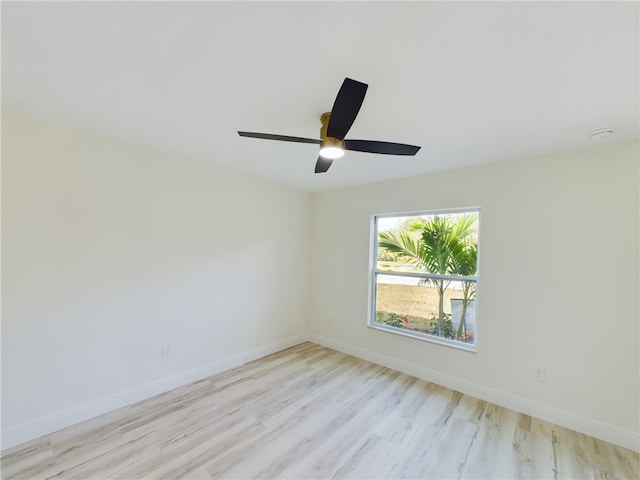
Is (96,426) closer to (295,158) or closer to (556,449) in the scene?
(295,158)

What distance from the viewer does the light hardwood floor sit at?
1798mm

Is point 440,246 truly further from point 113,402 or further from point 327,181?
point 113,402

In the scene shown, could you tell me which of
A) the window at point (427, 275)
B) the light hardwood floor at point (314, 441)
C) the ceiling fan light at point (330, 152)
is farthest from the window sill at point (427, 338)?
the ceiling fan light at point (330, 152)

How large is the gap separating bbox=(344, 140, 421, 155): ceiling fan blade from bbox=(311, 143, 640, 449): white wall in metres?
1.43

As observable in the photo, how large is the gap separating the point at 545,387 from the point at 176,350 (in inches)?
136

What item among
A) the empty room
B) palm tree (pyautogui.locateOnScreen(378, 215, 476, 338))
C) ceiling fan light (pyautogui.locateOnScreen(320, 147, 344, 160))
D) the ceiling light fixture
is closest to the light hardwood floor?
the empty room

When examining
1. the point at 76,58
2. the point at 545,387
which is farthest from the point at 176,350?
the point at 545,387

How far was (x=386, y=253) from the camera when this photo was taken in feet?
11.8

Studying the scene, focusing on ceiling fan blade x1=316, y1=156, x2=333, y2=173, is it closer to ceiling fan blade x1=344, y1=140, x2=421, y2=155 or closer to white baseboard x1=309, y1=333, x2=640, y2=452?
ceiling fan blade x1=344, y1=140, x2=421, y2=155

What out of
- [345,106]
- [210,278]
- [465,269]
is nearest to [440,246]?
[465,269]

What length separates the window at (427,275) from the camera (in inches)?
116

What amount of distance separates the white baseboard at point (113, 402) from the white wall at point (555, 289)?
81.1 inches

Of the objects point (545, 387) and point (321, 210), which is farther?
point (321, 210)

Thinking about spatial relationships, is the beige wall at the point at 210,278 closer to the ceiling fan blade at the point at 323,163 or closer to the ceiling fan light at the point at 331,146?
the ceiling fan blade at the point at 323,163
